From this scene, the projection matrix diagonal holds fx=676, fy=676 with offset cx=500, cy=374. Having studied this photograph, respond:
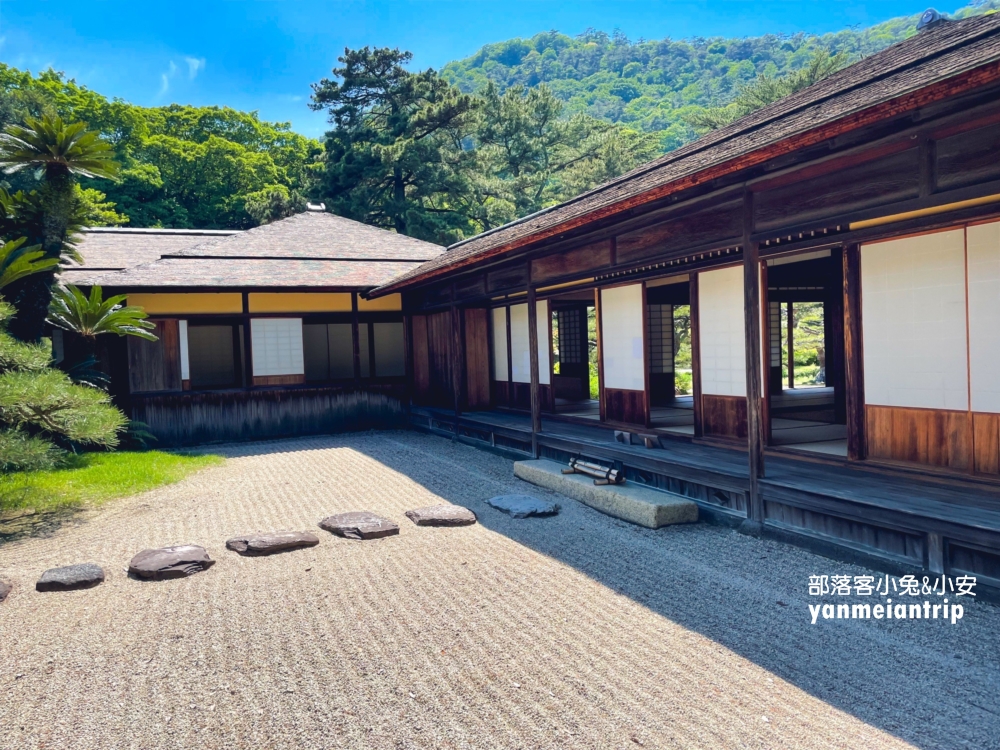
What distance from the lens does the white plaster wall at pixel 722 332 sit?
280 inches

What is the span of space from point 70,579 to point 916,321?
6.78 metres

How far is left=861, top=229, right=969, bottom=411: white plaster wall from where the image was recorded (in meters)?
5.18

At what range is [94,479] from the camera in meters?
8.57

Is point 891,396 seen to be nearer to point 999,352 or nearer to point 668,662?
point 999,352

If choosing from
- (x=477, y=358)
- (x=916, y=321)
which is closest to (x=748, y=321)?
(x=916, y=321)

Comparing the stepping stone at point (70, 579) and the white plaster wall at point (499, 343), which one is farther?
the white plaster wall at point (499, 343)

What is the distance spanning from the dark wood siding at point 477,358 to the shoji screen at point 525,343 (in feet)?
2.79

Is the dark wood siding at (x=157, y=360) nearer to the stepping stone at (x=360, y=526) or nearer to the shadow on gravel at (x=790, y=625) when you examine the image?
the stepping stone at (x=360, y=526)

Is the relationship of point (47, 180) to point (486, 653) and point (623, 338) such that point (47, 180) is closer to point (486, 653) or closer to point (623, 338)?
point (623, 338)

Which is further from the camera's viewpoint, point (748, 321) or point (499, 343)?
point (499, 343)

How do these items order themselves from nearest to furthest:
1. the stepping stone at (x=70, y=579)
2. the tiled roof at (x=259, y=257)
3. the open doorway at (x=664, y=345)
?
the stepping stone at (x=70, y=579), the open doorway at (x=664, y=345), the tiled roof at (x=259, y=257)

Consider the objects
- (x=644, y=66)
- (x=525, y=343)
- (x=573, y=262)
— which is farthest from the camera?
(x=644, y=66)

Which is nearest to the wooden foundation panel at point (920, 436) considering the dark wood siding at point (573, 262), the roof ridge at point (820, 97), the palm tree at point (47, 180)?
the roof ridge at point (820, 97)

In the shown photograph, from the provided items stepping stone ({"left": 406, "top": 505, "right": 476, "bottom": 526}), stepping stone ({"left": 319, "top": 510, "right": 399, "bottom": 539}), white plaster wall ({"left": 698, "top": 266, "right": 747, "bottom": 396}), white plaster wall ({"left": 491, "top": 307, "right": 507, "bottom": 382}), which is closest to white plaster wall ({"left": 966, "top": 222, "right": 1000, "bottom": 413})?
white plaster wall ({"left": 698, "top": 266, "right": 747, "bottom": 396})
